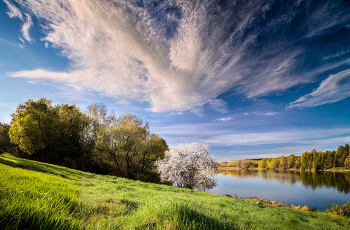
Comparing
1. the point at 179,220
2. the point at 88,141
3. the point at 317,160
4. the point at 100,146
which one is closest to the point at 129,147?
the point at 100,146

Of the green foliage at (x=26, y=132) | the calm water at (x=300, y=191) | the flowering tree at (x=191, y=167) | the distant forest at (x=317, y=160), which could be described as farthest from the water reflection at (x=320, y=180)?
the green foliage at (x=26, y=132)

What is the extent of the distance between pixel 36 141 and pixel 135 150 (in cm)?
1923

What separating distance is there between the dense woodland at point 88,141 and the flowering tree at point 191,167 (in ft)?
24.5

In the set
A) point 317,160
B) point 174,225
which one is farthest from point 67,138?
point 317,160

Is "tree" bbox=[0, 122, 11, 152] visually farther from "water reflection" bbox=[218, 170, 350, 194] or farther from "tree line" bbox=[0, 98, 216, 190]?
"water reflection" bbox=[218, 170, 350, 194]

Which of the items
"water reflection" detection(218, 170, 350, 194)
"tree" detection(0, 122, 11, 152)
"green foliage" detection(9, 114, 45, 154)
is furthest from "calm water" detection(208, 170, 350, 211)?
"tree" detection(0, 122, 11, 152)

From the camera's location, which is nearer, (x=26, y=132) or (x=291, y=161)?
(x=26, y=132)

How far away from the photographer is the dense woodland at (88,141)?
2891 cm

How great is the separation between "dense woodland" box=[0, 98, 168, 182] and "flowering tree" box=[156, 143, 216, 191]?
748cm

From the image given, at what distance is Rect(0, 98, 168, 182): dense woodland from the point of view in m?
28.9

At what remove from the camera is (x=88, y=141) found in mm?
32969

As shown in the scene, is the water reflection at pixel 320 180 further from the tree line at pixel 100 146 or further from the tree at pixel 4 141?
the tree at pixel 4 141

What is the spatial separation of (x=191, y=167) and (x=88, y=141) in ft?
79.3

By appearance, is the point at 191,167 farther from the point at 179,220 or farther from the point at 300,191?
the point at 300,191
